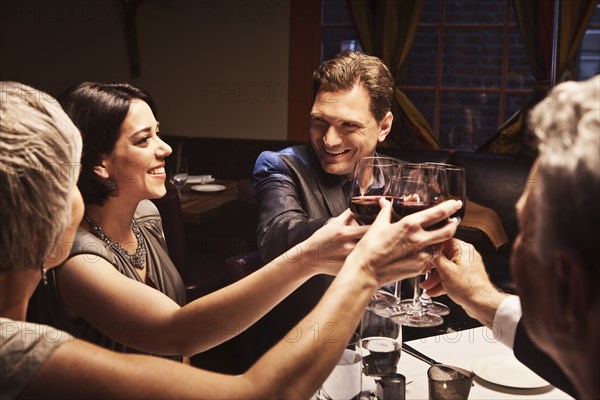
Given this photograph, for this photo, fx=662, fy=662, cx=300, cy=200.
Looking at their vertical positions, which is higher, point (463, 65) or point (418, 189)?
point (463, 65)

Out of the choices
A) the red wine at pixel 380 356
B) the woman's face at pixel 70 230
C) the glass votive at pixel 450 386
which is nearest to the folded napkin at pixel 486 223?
the red wine at pixel 380 356

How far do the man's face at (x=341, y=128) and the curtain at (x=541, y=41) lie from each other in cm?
269

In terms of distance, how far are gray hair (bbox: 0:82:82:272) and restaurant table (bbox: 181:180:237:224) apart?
2561 mm

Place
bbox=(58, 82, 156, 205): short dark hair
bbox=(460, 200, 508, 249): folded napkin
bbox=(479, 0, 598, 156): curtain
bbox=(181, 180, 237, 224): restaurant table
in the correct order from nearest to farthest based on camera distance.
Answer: bbox=(58, 82, 156, 205): short dark hair
bbox=(181, 180, 237, 224): restaurant table
bbox=(460, 200, 508, 249): folded napkin
bbox=(479, 0, 598, 156): curtain

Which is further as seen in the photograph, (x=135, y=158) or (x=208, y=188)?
(x=208, y=188)

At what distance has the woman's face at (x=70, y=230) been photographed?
3.98ft

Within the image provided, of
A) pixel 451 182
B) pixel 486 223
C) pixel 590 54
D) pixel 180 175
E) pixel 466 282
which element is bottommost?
pixel 486 223

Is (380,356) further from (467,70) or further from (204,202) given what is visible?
(467,70)

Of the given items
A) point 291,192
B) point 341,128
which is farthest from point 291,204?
point 341,128

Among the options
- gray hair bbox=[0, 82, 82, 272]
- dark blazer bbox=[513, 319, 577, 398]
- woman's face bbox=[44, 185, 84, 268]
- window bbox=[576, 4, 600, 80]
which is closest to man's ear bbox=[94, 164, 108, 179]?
woman's face bbox=[44, 185, 84, 268]

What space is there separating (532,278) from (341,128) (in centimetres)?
153

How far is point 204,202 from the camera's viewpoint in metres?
4.01

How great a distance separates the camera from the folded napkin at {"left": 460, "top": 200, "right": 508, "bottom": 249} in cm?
383

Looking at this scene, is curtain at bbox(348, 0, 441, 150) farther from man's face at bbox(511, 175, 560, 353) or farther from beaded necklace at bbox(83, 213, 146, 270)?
man's face at bbox(511, 175, 560, 353)
